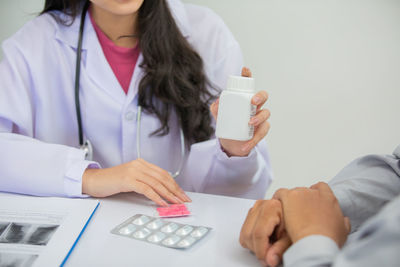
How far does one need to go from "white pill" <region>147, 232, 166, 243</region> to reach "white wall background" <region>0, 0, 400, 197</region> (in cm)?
105

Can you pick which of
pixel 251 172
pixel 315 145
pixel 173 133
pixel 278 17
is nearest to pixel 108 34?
pixel 173 133

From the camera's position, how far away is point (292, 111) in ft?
5.00

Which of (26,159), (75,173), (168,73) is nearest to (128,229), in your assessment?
(75,173)

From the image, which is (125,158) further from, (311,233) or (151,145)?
(311,233)

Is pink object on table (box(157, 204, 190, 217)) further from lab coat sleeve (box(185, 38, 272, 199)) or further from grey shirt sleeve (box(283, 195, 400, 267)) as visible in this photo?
grey shirt sleeve (box(283, 195, 400, 267))

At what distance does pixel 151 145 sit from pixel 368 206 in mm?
585

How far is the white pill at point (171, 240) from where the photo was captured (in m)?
0.55

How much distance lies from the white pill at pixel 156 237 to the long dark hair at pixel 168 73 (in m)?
0.48

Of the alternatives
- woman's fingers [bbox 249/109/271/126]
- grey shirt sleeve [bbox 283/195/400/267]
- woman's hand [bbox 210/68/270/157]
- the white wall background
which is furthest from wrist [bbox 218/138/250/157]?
the white wall background

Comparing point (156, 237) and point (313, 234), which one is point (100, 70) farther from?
point (313, 234)

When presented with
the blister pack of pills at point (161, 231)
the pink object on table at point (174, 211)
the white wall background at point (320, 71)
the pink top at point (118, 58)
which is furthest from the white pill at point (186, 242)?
the white wall background at point (320, 71)

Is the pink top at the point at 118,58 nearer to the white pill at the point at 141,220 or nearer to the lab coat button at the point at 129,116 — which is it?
the lab coat button at the point at 129,116

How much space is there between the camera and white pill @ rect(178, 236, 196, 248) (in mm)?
547

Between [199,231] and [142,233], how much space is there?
3.3 inches
